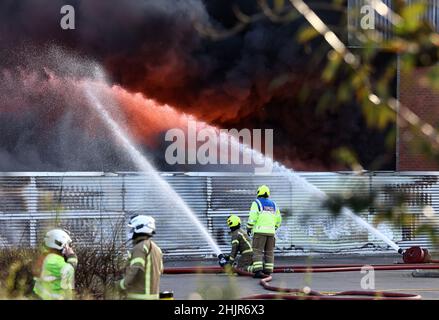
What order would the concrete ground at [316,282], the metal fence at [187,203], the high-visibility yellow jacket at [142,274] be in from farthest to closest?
the metal fence at [187,203] < the concrete ground at [316,282] < the high-visibility yellow jacket at [142,274]

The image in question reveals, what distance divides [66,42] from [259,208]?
10184 millimetres

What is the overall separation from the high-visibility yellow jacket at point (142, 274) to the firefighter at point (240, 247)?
6.78 meters

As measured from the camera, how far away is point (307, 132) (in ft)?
75.5

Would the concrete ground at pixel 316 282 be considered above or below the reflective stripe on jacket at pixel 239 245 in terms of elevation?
below

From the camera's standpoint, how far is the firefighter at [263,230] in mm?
13540

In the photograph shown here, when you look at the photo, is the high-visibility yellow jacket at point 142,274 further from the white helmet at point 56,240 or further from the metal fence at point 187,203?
the metal fence at point 187,203

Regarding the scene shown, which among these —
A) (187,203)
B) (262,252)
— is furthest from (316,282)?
(187,203)

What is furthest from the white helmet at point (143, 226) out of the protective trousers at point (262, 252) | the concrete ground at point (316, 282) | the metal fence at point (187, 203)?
the metal fence at point (187, 203)

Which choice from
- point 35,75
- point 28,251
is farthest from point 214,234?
point 35,75

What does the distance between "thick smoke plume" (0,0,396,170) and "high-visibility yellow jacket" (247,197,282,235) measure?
8902mm

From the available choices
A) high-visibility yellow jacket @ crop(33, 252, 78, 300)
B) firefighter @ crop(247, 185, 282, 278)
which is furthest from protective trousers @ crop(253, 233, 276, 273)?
high-visibility yellow jacket @ crop(33, 252, 78, 300)

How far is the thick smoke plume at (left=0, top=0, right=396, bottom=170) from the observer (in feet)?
72.8

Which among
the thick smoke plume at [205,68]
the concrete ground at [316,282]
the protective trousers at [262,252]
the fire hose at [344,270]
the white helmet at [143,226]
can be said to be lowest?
the concrete ground at [316,282]

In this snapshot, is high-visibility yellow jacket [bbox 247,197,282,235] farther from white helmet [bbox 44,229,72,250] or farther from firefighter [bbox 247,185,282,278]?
white helmet [bbox 44,229,72,250]
